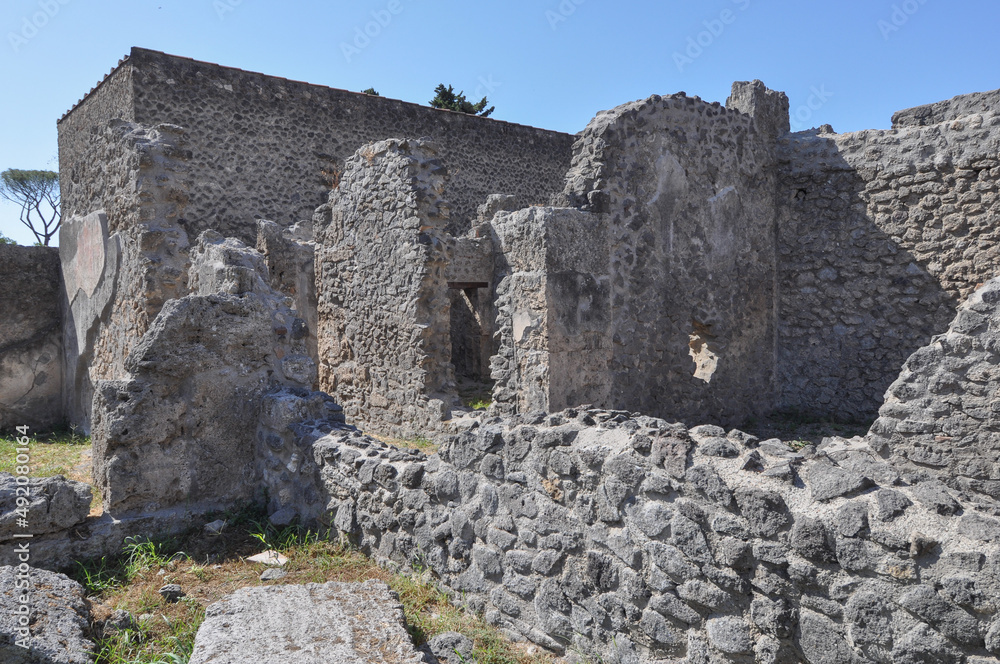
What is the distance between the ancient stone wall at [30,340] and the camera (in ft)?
28.8

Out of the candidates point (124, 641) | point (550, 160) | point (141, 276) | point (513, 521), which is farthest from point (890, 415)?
point (550, 160)

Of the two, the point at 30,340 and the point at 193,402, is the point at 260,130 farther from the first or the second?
the point at 193,402

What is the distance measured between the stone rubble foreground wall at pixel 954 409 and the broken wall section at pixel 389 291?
4433 mm

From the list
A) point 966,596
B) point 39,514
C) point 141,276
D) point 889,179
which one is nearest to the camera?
point 966,596

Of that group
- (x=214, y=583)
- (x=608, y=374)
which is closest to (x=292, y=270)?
(x=608, y=374)

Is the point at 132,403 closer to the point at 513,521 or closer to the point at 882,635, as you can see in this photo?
the point at 513,521

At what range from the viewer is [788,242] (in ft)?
29.5

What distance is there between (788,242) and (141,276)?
23.7 ft

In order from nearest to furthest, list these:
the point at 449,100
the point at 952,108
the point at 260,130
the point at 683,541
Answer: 1. the point at 683,541
2. the point at 952,108
3. the point at 260,130
4. the point at 449,100

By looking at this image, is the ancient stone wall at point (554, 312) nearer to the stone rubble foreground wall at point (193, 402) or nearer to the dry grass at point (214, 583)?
the stone rubble foreground wall at point (193, 402)

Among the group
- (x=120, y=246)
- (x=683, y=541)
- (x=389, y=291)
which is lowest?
(x=683, y=541)

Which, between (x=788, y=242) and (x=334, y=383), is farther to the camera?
(x=334, y=383)

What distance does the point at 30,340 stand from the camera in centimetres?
893

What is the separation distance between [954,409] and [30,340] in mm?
9695
